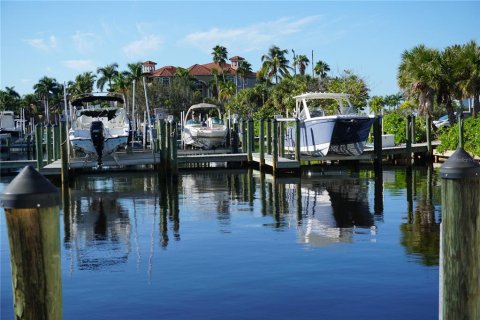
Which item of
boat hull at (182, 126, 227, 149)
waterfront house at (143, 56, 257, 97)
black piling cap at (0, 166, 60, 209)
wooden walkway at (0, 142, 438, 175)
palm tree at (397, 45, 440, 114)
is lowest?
wooden walkway at (0, 142, 438, 175)

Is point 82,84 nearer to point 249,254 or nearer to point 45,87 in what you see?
point 45,87

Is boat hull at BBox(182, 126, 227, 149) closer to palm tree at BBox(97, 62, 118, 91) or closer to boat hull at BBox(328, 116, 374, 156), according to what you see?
boat hull at BBox(328, 116, 374, 156)

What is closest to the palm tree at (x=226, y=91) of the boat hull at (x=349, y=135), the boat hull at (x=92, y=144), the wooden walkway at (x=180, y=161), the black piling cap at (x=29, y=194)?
the wooden walkway at (x=180, y=161)

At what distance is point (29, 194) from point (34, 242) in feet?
1.07

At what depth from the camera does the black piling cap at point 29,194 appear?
4.34m

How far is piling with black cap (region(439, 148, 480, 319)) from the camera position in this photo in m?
5.38

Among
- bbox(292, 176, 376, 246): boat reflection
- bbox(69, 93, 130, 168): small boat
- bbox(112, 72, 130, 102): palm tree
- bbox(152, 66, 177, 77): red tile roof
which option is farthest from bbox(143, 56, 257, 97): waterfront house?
bbox(292, 176, 376, 246): boat reflection

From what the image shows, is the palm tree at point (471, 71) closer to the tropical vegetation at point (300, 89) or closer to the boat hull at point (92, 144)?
the tropical vegetation at point (300, 89)

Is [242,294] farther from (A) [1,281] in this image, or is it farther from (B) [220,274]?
(A) [1,281]

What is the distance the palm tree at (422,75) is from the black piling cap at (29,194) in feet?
101

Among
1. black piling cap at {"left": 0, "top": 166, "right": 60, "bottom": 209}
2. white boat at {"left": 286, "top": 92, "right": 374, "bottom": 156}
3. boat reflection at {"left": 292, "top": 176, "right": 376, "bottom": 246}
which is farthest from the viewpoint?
white boat at {"left": 286, "top": 92, "right": 374, "bottom": 156}

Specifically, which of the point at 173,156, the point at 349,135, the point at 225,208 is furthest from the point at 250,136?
the point at 225,208

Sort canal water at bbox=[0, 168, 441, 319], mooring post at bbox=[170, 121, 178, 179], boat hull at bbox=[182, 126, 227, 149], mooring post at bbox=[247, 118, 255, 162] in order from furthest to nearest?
boat hull at bbox=[182, 126, 227, 149], mooring post at bbox=[247, 118, 255, 162], mooring post at bbox=[170, 121, 178, 179], canal water at bbox=[0, 168, 441, 319]

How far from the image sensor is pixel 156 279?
944 cm
